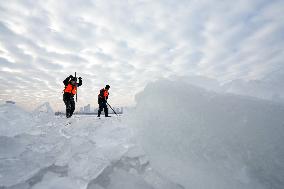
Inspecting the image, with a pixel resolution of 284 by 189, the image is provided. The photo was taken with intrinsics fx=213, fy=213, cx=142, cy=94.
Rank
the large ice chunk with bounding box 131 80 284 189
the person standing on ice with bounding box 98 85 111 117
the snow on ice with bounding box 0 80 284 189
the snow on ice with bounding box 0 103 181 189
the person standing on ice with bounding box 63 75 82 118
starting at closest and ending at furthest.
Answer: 1. the snow on ice with bounding box 0 103 181 189
2. the snow on ice with bounding box 0 80 284 189
3. the large ice chunk with bounding box 131 80 284 189
4. the person standing on ice with bounding box 63 75 82 118
5. the person standing on ice with bounding box 98 85 111 117

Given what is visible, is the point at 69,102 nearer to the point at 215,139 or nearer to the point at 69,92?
the point at 69,92

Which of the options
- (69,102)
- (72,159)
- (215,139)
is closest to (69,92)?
(69,102)

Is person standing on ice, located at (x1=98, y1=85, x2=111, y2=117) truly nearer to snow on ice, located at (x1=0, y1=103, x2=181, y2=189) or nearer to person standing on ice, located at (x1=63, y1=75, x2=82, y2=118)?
person standing on ice, located at (x1=63, y1=75, x2=82, y2=118)

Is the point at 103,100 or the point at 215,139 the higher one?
the point at 103,100

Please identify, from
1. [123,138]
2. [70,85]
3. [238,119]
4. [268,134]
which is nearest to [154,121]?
[123,138]

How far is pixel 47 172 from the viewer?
563 centimetres

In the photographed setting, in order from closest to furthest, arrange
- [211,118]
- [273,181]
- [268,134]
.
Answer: [273,181]
[268,134]
[211,118]

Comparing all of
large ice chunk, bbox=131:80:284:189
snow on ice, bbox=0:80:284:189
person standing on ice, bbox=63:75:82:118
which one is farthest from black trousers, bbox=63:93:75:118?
large ice chunk, bbox=131:80:284:189

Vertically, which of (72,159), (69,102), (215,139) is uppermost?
(69,102)

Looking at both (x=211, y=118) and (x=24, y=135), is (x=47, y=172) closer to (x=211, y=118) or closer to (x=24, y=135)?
(x=24, y=135)

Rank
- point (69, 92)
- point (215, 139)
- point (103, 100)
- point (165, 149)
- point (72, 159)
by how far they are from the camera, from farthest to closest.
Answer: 1. point (103, 100)
2. point (69, 92)
3. point (165, 149)
4. point (215, 139)
5. point (72, 159)

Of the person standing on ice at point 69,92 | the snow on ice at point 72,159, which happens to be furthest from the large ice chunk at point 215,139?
the person standing on ice at point 69,92

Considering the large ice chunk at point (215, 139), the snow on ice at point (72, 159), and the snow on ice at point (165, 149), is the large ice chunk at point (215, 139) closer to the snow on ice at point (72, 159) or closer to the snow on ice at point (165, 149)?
the snow on ice at point (165, 149)

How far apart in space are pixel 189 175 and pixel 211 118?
6.48ft
